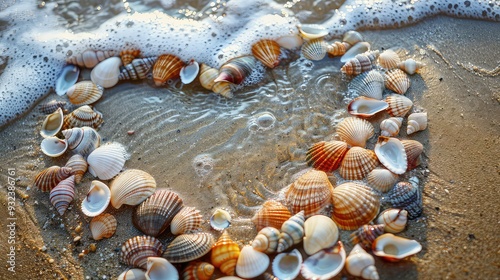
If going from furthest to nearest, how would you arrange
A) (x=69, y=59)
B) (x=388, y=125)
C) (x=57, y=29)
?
(x=57, y=29) < (x=69, y=59) < (x=388, y=125)

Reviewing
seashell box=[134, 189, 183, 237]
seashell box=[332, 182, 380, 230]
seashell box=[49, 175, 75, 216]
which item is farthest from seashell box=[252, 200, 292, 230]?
seashell box=[49, 175, 75, 216]

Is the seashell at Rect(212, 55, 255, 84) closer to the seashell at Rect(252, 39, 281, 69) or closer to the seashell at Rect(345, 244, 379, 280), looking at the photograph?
the seashell at Rect(252, 39, 281, 69)

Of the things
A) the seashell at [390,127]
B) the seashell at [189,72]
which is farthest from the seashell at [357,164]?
the seashell at [189,72]

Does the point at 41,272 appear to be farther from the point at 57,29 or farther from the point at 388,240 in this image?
the point at 57,29

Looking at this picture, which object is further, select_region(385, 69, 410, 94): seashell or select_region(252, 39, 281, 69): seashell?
select_region(252, 39, 281, 69): seashell

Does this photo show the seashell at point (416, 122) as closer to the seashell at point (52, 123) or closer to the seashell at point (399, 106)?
the seashell at point (399, 106)

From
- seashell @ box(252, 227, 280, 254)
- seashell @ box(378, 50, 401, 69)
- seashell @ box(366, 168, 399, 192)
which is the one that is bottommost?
seashell @ box(252, 227, 280, 254)

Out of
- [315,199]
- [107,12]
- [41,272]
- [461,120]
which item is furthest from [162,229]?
[107,12]
